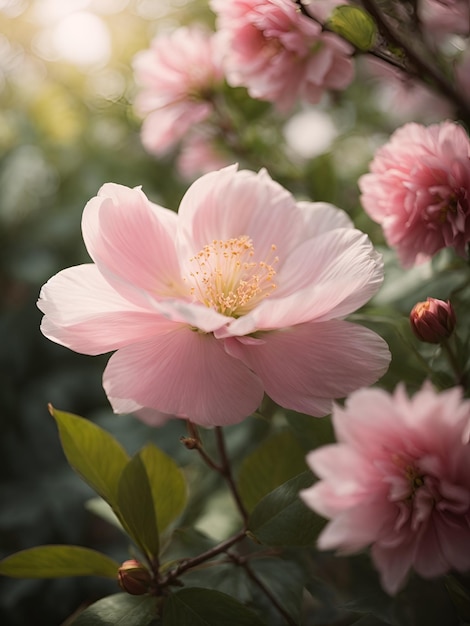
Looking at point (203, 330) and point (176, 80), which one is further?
point (176, 80)

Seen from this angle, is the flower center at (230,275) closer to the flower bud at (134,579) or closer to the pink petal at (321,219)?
the pink petal at (321,219)

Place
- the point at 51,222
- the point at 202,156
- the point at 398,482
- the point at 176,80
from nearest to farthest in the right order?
the point at 398,482 < the point at 176,80 < the point at 202,156 < the point at 51,222

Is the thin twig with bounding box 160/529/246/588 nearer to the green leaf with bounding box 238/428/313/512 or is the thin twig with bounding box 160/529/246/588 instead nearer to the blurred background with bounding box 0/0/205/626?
the green leaf with bounding box 238/428/313/512

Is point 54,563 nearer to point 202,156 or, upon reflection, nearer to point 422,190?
point 422,190

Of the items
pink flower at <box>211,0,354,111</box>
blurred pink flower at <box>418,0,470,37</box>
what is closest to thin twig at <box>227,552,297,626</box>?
pink flower at <box>211,0,354,111</box>

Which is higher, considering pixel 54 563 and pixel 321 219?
pixel 321 219

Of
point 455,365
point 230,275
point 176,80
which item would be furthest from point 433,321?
point 176,80

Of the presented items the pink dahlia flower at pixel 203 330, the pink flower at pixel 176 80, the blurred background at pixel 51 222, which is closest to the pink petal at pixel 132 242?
the pink dahlia flower at pixel 203 330
